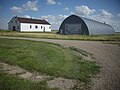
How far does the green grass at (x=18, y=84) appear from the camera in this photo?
5.44 m

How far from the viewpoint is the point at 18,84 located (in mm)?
5734

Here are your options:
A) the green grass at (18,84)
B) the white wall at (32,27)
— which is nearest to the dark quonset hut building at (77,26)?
the white wall at (32,27)

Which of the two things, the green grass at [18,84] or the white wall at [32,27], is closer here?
the green grass at [18,84]

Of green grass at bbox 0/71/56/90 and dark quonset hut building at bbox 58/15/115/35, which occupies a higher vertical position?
dark quonset hut building at bbox 58/15/115/35

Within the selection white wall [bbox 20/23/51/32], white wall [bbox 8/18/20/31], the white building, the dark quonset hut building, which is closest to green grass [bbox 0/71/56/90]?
the dark quonset hut building

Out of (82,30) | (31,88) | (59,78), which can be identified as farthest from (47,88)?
(82,30)

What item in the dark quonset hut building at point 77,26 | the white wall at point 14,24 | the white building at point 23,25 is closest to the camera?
the dark quonset hut building at point 77,26

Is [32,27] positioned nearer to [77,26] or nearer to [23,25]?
[23,25]

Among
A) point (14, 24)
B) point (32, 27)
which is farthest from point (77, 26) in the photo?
point (14, 24)

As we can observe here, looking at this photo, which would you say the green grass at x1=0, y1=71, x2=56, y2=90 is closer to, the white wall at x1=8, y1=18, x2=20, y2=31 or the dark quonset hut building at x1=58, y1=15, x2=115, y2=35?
the dark quonset hut building at x1=58, y1=15, x2=115, y2=35

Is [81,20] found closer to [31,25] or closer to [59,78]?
[31,25]

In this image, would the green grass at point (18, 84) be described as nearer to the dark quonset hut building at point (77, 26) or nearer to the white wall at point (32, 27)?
the dark quonset hut building at point (77, 26)

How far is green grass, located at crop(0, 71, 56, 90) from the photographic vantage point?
5.44m

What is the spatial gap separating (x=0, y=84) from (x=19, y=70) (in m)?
2.13
